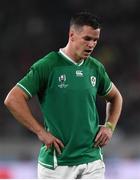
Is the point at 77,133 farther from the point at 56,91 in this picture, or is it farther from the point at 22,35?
the point at 22,35

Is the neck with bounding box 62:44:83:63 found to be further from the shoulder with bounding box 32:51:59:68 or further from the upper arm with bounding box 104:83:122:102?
the upper arm with bounding box 104:83:122:102

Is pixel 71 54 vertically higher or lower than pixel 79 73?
higher

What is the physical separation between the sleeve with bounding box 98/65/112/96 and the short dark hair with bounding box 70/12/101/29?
0.37m

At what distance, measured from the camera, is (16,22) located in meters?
15.6

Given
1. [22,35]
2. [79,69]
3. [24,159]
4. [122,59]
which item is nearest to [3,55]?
[22,35]

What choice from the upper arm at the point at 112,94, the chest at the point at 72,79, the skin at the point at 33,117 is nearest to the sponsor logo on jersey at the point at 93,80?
the chest at the point at 72,79

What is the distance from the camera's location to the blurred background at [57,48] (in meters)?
12.1

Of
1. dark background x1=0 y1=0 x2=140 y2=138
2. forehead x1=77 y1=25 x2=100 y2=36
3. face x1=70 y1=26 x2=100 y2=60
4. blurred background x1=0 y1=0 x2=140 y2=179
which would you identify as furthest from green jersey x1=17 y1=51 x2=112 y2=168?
dark background x1=0 y1=0 x2=140 y2=138

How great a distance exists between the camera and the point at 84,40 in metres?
4.91

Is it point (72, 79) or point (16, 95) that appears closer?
point (16, 95)

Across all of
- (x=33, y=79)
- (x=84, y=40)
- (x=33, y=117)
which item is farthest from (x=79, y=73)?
(x=33, y=117)

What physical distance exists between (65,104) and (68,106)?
1.0 inches

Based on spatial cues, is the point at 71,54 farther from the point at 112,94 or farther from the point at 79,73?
the point at 112,94

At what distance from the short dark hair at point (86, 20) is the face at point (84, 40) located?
0.09 feet
